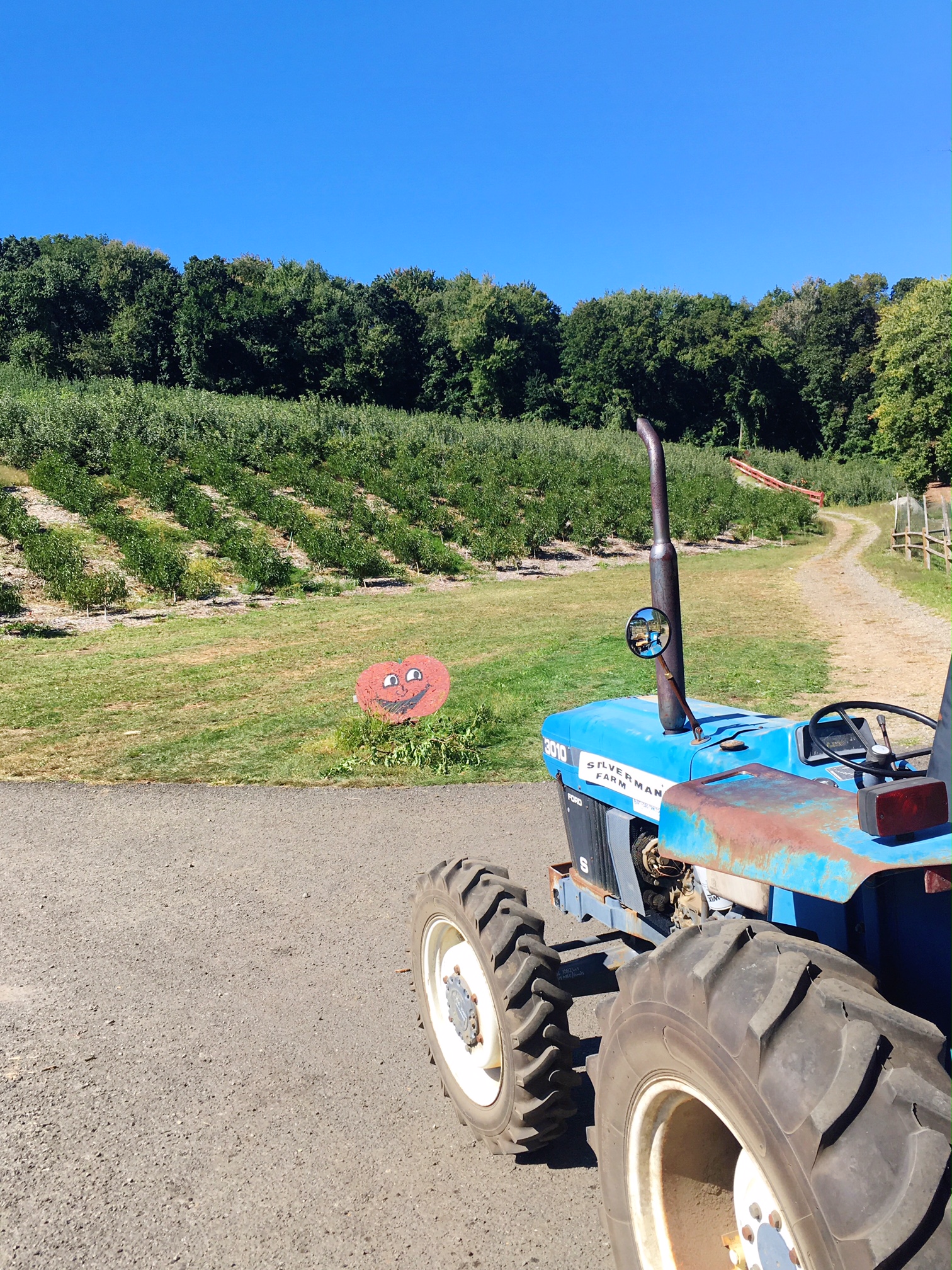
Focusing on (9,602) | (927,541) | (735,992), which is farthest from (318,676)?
(927,541)

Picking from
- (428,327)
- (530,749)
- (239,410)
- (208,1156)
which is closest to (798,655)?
(530,749)

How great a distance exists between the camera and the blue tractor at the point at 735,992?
155cm

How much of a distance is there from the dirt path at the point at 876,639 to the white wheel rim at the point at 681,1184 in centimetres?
698

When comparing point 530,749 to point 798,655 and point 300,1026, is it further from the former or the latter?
point 798,655

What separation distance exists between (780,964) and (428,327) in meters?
83.9

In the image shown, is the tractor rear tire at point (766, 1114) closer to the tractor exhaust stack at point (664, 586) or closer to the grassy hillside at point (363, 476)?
the tractor exhaust stack at point (664, 586)

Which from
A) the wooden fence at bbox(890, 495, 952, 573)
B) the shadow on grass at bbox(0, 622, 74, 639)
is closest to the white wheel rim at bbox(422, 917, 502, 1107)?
the shadow on grass at bbox(0, 622, 74, 639)

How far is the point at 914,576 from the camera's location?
21891 millimetres

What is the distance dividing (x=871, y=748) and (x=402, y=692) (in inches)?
234

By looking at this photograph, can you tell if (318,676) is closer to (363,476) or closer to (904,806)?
(904,806)

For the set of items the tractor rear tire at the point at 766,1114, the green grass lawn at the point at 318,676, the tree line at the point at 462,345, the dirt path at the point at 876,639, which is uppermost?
the tree line at the point at 462,345

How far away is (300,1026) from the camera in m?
3.83

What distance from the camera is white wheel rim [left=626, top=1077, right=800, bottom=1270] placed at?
2.08m

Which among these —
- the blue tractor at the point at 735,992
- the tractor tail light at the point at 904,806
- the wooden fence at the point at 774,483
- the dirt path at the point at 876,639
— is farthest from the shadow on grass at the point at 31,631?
the wooden fence at the point at 774,483
